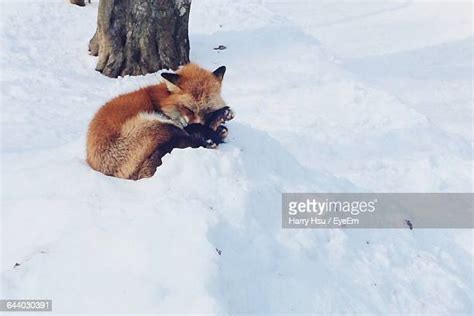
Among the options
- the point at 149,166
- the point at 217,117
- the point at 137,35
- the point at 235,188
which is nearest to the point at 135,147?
the point at 149,166

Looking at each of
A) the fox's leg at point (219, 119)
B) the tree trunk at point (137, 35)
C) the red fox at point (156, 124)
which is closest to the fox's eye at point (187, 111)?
the red fox at point (156, 124)

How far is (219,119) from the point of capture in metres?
3.73

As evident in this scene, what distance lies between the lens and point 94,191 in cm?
332

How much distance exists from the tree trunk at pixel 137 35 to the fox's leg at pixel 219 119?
3692 mm

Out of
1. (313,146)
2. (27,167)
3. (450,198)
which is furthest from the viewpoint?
(313,146)

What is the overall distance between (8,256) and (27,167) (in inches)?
48.5

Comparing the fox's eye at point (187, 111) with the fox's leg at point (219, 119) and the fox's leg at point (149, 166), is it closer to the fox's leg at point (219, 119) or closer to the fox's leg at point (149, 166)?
the fox's leg at point (219, 119)

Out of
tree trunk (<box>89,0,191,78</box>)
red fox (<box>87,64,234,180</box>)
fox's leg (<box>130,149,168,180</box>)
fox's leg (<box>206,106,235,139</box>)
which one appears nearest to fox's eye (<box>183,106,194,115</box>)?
red fox (<box>87,64,234,180</box>)

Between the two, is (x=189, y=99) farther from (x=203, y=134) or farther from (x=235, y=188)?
(x=235, y=188)

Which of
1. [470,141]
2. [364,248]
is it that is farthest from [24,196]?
[470,141]

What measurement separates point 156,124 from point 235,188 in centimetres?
69

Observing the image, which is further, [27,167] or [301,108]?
[301,108]

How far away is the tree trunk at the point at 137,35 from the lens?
699cm

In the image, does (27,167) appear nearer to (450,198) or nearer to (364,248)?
(364,248)
